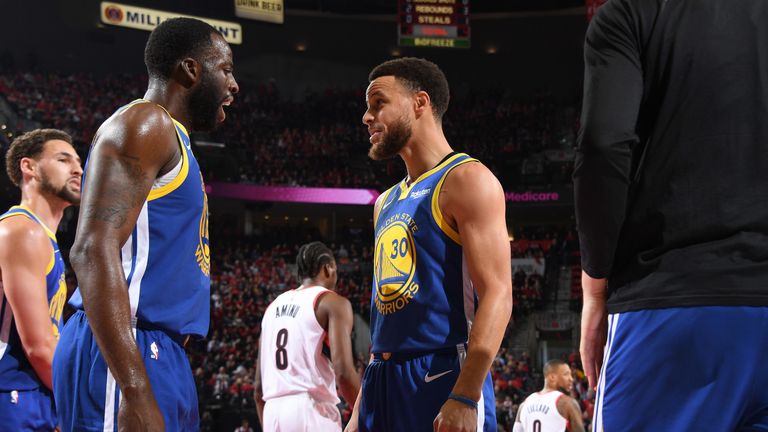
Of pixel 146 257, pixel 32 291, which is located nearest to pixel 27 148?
pixel 32 291

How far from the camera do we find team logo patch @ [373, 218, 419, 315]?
323 centimetres

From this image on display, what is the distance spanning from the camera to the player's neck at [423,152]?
3533mm

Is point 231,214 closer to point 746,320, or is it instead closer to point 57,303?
point 57,303

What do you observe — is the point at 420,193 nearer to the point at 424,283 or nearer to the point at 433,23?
the point at 424,283

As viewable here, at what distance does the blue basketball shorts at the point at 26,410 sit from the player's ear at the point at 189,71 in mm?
2099

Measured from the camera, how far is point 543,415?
9000 mm

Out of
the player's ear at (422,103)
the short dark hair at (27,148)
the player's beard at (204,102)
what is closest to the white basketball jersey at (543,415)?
the player's ear at (422,103)

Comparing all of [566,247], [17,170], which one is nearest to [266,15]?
[566,247]

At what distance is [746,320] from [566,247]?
2431 cm

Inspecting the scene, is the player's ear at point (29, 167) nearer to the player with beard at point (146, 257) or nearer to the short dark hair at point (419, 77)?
the player with beard at point (146, 257)

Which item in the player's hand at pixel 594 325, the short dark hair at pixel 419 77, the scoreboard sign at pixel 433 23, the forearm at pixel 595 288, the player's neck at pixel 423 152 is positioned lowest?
the player's hand at pixel 594 325

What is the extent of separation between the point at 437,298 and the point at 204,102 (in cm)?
120

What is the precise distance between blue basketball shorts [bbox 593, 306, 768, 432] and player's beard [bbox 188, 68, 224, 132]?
5.69ft

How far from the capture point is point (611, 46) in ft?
6.11
